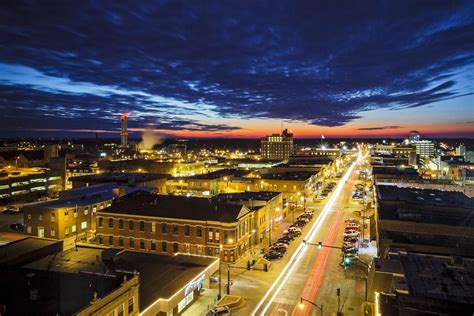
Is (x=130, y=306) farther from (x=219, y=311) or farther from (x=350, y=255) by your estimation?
(x=350, y=255)

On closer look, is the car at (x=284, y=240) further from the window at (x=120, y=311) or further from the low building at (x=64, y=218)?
the low building at (x=64, y=218)

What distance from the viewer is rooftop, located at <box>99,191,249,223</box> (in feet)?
173

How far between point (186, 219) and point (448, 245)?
3501cm

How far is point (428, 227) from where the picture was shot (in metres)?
46.0

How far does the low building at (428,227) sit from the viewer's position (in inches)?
1698

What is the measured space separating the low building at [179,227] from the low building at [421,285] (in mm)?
21988

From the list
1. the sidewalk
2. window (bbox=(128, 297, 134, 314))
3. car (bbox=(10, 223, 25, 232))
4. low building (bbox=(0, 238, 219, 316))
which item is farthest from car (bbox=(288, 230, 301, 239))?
car (bbox=(10, 223, 25, 232))

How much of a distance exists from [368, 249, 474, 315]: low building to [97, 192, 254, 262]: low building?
22.0 m

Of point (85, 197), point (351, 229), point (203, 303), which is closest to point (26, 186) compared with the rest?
point (85, 197)

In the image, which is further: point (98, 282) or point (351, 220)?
point (351, 220)

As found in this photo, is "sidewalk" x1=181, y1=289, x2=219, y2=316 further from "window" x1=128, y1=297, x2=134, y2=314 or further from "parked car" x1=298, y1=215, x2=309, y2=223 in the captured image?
"parked car" x1=298, y1=215, x2=309, y2=223

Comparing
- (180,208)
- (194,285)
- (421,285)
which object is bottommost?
(194,285)

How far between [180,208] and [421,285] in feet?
119

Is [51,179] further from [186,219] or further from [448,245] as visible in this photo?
[448,245]
